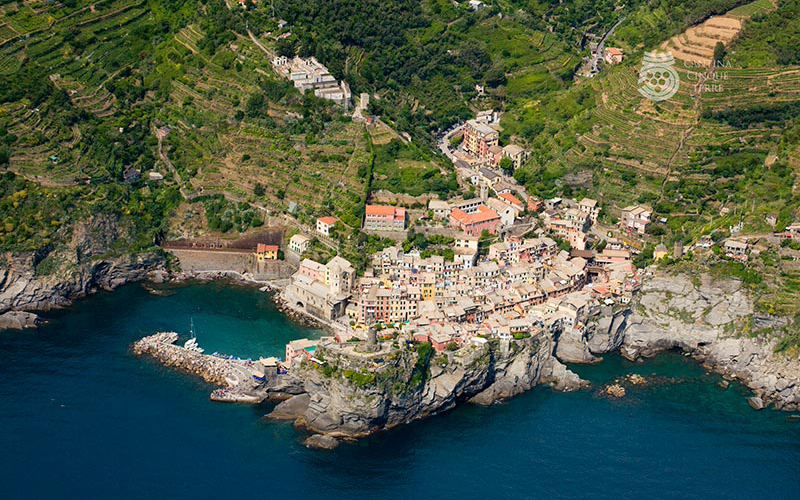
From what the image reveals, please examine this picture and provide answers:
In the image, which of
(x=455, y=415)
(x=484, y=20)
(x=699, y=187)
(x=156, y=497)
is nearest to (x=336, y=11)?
(x=484, y=20)

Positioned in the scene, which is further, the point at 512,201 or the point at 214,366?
the point at 512,201

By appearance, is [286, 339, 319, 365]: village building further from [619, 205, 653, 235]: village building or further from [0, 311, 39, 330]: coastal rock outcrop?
[619, 205, 653, 235]: village building

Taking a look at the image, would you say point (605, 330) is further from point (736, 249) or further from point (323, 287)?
point (323, 287)

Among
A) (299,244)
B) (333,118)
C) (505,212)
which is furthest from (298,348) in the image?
(333,118)

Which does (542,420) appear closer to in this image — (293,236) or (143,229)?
(293,236)

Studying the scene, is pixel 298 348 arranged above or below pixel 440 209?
below

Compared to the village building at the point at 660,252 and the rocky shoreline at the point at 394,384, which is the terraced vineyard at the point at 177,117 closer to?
the rocky shoreline at the point at 394,384
